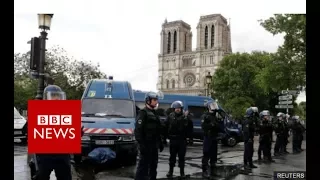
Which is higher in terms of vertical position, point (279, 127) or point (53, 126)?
point (53, 126)

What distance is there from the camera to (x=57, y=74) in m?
9.42

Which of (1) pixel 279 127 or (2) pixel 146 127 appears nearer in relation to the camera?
(2) pixel 146 127

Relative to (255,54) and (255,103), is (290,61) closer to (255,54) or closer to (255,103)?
(255,103)

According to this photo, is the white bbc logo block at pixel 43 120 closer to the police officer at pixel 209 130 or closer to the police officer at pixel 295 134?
the police officer at pixel 209 130

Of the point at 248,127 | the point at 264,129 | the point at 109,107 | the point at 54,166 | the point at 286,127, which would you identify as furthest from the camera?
the point at 286,127

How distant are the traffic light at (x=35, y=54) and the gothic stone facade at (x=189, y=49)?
2.62 meters

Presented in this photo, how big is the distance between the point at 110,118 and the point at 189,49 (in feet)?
11.3

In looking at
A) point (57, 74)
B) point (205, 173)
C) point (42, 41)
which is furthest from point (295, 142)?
point (42, 41)

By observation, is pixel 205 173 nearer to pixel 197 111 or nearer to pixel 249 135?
pixel 249 135

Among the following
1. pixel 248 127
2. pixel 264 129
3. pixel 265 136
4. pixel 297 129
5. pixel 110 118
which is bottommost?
pixel 297 129

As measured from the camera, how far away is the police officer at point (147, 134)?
252 inches

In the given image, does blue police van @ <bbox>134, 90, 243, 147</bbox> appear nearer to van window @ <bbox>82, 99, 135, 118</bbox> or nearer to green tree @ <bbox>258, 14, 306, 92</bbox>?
green tree @ <bbox>258, 14, 306, 92</bbox>

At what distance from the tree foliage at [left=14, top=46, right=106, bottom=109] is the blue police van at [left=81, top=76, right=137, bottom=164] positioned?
0.39m
